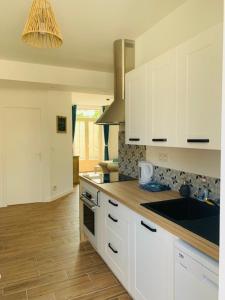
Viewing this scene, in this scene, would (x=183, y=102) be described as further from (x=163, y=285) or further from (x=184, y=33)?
(x=163, y=285)

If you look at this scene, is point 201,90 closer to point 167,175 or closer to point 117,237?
point 167,175

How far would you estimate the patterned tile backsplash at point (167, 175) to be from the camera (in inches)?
72.0

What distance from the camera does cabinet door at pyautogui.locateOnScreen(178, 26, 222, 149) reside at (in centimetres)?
142

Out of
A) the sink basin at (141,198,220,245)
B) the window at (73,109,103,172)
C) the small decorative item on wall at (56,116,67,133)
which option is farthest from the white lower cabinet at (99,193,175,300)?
the window at (73,109,103,172)

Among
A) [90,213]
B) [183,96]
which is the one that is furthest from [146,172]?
[183,96]

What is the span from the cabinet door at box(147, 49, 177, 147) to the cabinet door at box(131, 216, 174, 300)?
26.8 inches

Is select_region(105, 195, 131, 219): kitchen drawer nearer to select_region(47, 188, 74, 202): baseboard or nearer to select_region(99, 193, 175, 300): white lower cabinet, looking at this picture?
select_region(99, 193, 175, 300): white lower cabinet

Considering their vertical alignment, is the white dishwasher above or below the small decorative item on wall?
below

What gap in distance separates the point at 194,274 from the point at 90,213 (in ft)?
5.48

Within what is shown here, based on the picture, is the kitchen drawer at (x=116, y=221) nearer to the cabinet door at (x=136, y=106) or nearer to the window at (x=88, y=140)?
the cabinet door at (x=136, y=106)

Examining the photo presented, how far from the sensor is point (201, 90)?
4.98 feet

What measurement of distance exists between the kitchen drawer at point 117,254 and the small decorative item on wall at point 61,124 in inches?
136

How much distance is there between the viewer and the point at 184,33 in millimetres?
2068

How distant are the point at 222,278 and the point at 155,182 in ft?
6.11
